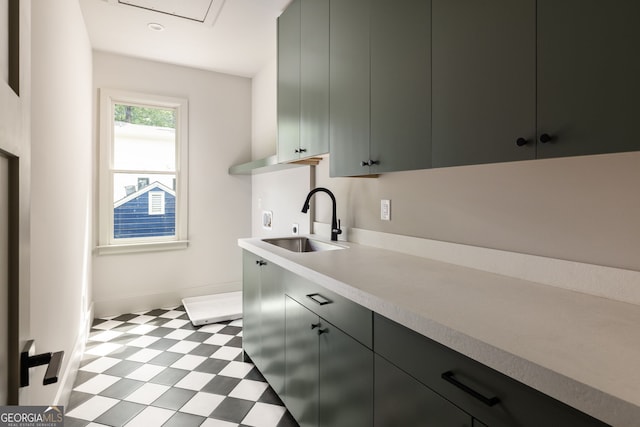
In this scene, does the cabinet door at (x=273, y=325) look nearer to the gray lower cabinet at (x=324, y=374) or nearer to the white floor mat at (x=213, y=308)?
the gray lower cabinet at (x=324, y=374)

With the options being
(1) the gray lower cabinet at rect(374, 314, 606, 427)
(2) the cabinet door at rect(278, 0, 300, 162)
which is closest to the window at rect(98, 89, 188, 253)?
(2) the cabinet door at rect(278, 0, 300, 162)

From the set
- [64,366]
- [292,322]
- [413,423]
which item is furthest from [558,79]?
[64,366]

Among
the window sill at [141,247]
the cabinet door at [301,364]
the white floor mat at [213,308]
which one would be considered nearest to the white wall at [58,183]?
the window sill at [141,247]

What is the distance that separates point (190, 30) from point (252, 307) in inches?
92.5

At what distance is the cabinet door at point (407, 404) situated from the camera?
2.89 feet

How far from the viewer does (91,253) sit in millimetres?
3359

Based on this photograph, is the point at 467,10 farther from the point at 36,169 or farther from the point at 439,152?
the point at 36,169

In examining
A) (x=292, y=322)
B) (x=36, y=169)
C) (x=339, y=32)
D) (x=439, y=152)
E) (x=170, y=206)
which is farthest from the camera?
(x=170, y=206)

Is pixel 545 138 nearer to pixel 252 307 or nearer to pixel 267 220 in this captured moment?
pixel 252 307

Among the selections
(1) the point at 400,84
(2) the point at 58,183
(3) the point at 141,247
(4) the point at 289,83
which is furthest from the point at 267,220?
(1) the point at 400,84

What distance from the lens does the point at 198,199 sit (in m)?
3.96

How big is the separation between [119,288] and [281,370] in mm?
2468

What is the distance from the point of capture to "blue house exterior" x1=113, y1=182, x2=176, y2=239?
3.64 m

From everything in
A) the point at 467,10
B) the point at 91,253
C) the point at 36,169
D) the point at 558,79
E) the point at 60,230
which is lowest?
the point at 91,253
